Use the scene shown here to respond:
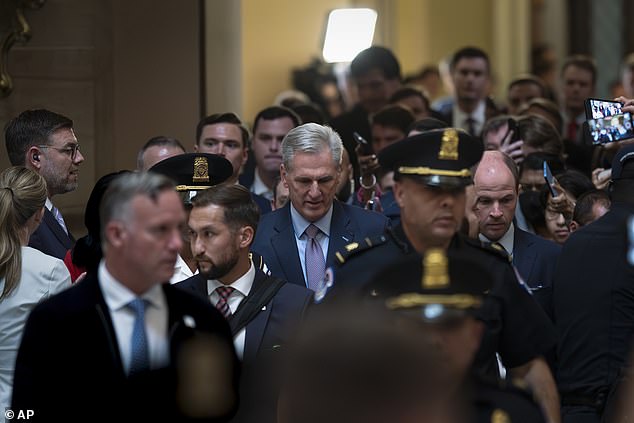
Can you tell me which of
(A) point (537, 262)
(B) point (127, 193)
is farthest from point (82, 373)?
(A) point (537, 262)

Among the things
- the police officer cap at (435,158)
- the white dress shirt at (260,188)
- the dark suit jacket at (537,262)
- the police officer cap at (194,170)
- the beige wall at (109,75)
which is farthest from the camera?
the white dress shirt at (260,188)

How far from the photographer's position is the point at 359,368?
12.0 ft

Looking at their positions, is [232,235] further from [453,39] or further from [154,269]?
[453,39]

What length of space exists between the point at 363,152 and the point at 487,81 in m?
3.37

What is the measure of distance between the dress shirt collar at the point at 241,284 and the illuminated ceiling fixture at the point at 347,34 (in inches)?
304

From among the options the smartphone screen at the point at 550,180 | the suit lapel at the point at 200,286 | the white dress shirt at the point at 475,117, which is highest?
the white dress shirt at the point at 475,117

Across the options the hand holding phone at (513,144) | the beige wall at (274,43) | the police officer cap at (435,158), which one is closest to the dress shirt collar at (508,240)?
the police officer cap at (435,158)

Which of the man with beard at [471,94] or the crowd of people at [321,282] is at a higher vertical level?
the man with beard at [471,94]

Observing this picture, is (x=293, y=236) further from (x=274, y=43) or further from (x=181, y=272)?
(x=274, y=43)

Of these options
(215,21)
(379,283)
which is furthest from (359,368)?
(215,21)

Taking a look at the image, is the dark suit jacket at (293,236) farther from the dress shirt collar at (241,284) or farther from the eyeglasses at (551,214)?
the eyeglasses at (551,214)

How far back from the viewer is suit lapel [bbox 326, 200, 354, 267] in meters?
7.46

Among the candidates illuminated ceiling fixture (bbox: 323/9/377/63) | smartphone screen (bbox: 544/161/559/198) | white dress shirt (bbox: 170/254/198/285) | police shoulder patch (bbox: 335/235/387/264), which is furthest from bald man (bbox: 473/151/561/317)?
illuminated ceiling fixture (bbox: 323/9/377/63)

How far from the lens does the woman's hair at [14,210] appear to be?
6.35m
